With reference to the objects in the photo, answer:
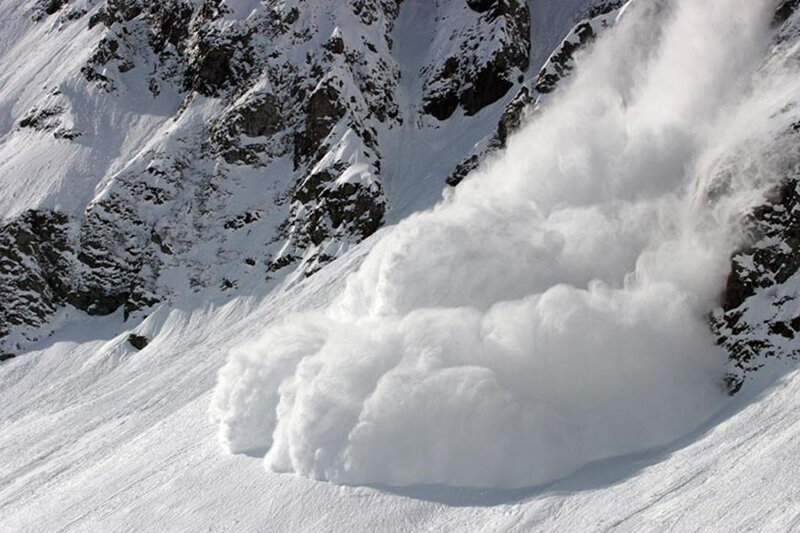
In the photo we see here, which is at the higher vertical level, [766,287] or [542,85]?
[542,85]

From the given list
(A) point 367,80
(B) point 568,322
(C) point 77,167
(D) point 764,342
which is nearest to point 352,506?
(B) point 568,322

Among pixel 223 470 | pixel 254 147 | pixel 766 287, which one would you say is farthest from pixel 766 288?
pixel 254 147

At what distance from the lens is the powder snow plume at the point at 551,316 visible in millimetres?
34531

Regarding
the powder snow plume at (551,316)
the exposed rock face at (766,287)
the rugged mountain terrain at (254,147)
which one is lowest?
the exposed rock face at (766,287)

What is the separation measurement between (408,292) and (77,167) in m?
40.9

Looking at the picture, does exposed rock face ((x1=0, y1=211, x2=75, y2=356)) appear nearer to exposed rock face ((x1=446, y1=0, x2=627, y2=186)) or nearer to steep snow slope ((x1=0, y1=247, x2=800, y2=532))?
steep snow slope ((x1=0, y1=247, x2=800, y2=532))

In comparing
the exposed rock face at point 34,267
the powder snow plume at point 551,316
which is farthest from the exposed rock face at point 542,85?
the exposed rock face at point 34,267

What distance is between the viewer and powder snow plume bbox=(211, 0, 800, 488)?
113 ft

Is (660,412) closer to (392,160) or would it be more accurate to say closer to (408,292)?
(408,292)

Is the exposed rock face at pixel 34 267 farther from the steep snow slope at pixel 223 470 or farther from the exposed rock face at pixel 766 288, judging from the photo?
the exposed rock face at pixel 766 288

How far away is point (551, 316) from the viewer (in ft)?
121

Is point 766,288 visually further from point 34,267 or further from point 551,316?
point 34,267

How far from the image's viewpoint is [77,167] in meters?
71.9

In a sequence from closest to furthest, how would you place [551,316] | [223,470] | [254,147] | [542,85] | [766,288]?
[766,288]
[551,316]
[223,470]
[542,85]
[254,147]
